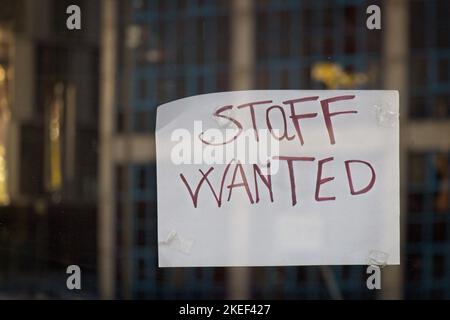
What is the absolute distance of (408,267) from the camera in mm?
3492

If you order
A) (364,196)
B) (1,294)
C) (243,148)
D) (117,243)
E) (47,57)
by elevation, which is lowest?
(1,294)

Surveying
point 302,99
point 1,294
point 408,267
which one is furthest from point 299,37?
point 1,294

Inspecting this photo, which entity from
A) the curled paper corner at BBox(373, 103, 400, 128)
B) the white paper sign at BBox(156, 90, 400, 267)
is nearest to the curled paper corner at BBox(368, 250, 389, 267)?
the white paper sign at BBox(156, 90, 400, 267)

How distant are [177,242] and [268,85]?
2.96 feet

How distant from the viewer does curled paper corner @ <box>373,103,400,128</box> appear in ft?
11.4

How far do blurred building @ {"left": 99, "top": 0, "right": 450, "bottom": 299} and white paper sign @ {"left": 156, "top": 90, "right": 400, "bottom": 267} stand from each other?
61mm

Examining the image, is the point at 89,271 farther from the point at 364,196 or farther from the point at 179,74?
the point at 364,196

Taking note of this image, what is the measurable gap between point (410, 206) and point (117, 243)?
147cm

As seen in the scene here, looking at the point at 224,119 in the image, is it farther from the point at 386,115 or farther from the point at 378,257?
the point at 378,257

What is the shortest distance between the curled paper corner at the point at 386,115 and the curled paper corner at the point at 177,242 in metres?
1.11

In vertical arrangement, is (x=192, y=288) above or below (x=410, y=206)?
below

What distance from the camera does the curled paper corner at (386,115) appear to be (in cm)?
347

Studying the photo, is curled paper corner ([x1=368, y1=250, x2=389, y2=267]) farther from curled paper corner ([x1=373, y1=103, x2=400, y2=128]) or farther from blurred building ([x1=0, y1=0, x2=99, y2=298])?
blurred building ([x1=0, y1=0, x2=99, y2=298])

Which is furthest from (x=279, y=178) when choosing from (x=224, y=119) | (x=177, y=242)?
(x=177, y=242)
